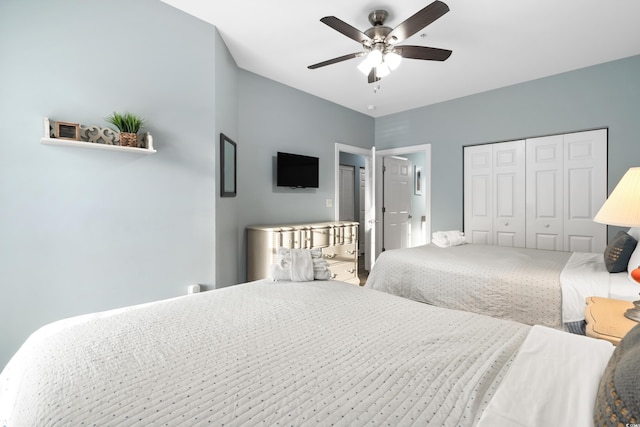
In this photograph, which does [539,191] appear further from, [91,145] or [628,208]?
[91,145]

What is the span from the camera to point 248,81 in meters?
3.27

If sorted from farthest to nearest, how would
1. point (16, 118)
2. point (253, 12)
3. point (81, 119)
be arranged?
point (253, 12) → point (81, 119) → point (16, 118)

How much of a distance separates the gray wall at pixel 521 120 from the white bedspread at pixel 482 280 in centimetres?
130

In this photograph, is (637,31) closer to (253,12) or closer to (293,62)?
(293,62)

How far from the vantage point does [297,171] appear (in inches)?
146

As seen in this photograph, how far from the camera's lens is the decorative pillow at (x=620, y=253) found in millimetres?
1912

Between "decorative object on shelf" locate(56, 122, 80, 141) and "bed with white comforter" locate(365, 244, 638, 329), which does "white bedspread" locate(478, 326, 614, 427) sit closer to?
"bed with white comforter" locate(365, 244, 638, 329)

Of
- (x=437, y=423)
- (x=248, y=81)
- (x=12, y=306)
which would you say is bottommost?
(x=12, y=306)

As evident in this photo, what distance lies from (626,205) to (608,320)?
0.58 m

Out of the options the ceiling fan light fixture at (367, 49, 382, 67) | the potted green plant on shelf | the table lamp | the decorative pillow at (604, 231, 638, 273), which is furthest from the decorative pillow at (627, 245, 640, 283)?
the potted green plant on shelf

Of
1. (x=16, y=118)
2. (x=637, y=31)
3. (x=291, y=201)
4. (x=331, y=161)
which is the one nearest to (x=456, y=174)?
(x=331, y=161)

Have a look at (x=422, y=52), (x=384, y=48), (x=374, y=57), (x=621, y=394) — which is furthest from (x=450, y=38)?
(x=621, y=394)

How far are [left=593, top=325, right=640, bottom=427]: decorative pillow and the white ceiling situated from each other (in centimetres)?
237

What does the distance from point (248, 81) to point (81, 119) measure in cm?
177
